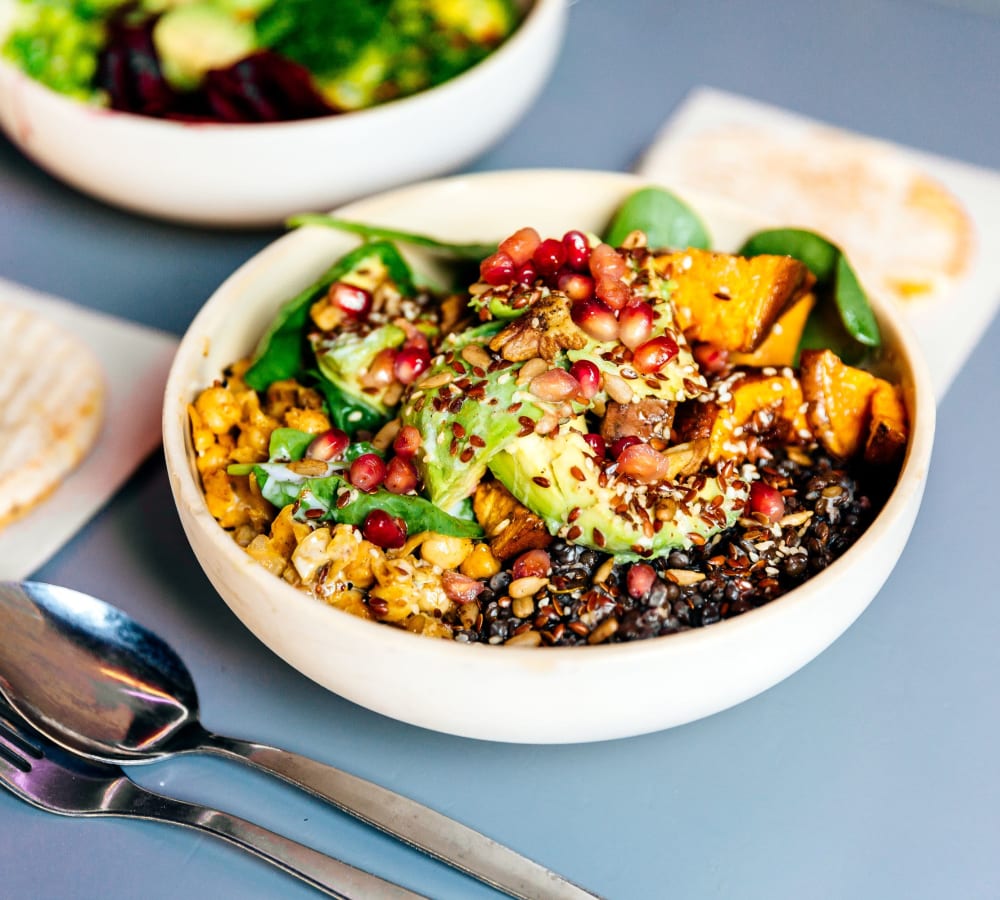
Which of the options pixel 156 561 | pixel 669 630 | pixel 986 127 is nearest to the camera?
pixel 669 630

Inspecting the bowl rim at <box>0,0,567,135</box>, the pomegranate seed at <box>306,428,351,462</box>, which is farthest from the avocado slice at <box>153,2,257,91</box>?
the pomegranate seed at <box>306,428,351,462</box>

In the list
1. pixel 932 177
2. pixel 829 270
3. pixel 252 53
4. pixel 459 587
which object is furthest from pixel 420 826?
pixel 932 177

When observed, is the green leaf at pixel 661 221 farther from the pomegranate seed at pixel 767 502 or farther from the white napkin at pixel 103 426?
the white napkin at pixel 103 426

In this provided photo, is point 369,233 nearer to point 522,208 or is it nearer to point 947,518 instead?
point 522,208

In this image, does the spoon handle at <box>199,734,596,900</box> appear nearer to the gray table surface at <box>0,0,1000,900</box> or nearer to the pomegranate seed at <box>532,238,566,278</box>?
the gray table surface at <box>0,0,1000,900</box>

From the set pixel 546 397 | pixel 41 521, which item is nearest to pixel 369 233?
pixel 546 397

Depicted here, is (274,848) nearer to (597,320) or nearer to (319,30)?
(597,320)
